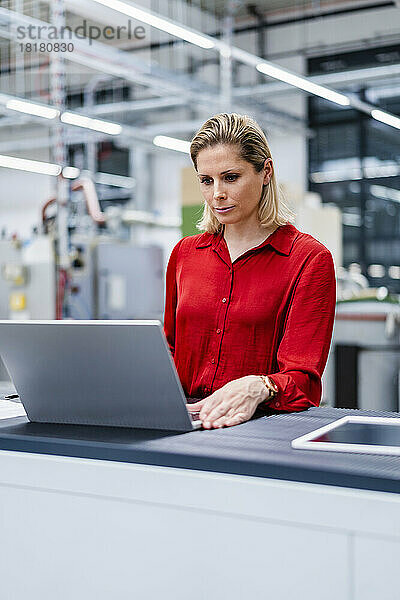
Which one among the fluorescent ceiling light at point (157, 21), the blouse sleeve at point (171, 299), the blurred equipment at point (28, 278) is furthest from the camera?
the blurred equipment at point (28, 278)

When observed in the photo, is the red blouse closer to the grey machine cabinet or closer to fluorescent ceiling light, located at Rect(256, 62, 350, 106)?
the grey machine cabinet

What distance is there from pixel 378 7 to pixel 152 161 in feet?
15.6

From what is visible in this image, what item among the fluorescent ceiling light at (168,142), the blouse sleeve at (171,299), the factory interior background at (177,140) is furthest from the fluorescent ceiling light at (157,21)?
the fluorescent ceiling light at (168,142)

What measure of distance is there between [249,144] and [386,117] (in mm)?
6868

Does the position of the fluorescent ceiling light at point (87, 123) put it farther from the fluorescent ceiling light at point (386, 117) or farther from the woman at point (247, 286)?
the woman at point (247, 286)

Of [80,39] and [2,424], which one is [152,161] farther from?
[2,424]

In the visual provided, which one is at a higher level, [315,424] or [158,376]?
[158,376]

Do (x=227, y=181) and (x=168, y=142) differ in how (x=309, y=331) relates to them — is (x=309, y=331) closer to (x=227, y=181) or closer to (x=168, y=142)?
(x=227, y=181)

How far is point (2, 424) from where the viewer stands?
64.4 inches

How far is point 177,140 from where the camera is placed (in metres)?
8.39

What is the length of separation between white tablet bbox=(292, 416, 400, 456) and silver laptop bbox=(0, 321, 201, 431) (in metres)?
0.24

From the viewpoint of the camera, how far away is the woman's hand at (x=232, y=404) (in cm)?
156

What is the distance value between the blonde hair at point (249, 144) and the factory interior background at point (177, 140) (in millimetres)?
1975

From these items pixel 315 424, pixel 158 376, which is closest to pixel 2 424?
pixel 158 376
